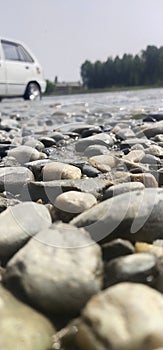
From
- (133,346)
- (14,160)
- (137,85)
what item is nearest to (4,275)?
(133,346)

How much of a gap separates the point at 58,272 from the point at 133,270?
5.8 inches

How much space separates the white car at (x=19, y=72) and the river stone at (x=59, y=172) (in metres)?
6.16

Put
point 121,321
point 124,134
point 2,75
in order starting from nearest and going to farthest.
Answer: point 121,321 < point 124,134 < point 2,75

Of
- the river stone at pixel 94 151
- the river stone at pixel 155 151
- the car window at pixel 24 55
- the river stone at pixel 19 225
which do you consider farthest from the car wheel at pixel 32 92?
the river stone at pixel 19 225

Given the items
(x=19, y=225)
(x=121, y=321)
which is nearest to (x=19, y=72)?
(x=19, y=225)

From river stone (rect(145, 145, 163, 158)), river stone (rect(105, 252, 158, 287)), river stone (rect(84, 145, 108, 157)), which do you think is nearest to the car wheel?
river stone (rect(84, 145, 108, 157))

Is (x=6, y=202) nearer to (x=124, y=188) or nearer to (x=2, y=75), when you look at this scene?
(x=124, y=188)

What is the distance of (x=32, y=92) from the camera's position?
28.8 feet

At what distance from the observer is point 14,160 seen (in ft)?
7.69

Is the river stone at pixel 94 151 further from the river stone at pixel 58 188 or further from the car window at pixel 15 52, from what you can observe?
the car window at pixel 15 52

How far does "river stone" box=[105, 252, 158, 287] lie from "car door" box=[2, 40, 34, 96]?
724 cm

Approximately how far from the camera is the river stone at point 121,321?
0.76m

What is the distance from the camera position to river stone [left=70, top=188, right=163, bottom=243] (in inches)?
44.2

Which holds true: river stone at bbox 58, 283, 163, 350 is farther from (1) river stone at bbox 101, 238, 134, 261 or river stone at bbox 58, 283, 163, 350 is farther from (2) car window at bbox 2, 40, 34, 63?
(2) car window at bbox 2, 40, 34, 63
